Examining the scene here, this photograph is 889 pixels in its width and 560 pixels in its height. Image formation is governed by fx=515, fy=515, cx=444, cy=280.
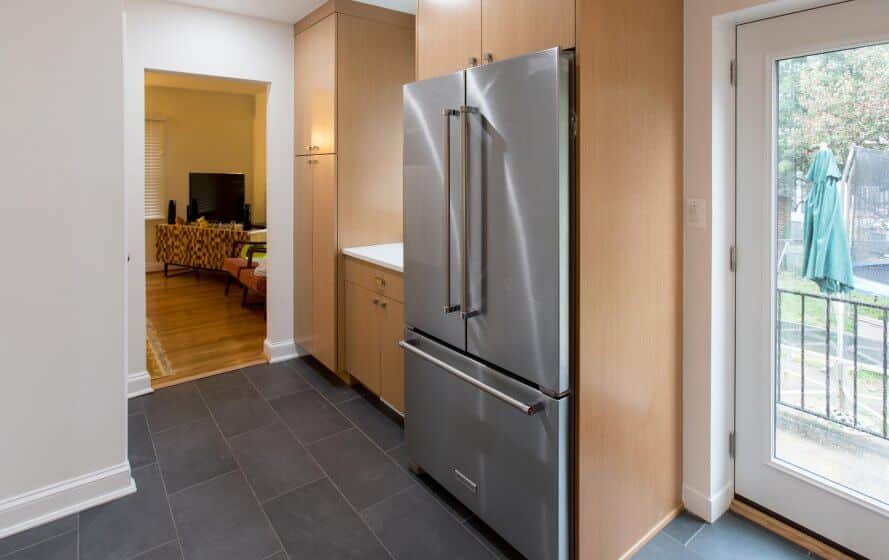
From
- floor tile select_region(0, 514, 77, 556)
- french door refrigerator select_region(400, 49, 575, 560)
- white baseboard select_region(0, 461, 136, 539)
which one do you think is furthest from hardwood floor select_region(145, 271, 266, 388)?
french door refrigerator select_region(400, 49, 575, 560)

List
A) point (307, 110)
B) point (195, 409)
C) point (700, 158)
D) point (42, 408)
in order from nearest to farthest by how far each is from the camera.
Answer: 1. point (700, 158)
2. point (42, 408)
3. point (195, 409)
4. point (307, 110)

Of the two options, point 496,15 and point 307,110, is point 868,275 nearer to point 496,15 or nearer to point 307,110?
point 496,15

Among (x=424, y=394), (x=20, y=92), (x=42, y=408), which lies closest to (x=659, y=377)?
(x=424, y=394)

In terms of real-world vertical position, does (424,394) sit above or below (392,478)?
above

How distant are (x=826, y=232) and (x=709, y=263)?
1.23ft

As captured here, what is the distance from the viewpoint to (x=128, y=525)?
2.08 metres

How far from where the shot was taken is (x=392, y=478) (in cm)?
238

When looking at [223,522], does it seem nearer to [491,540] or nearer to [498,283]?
[491,540]

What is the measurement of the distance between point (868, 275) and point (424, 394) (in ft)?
5.46

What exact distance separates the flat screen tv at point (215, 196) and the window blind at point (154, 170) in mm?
394

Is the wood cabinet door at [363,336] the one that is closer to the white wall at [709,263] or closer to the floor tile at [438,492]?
the floor tile at [438,492]

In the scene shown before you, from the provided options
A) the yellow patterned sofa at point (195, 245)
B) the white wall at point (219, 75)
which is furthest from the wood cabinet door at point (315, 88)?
the yellow patterned sofa at point (195, 245)

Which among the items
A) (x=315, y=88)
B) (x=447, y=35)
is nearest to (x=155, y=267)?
(x=315, y=88)

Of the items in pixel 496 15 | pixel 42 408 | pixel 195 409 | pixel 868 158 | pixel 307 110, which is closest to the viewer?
pixel 868 158
